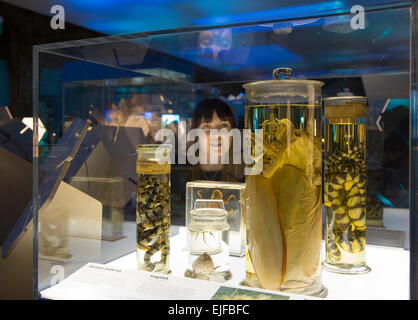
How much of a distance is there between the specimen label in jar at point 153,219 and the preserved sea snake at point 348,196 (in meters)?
0.36

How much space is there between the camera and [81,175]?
37.4 inches

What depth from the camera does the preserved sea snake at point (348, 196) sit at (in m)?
0.77

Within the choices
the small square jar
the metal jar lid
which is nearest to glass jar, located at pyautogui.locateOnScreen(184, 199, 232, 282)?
the small square jar

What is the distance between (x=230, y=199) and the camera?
2.85 feet

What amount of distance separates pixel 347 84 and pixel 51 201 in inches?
29.1

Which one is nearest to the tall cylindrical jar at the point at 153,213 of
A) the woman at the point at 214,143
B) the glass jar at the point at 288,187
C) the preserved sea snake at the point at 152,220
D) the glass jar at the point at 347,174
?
the preserved sea snake at the point at 152,220

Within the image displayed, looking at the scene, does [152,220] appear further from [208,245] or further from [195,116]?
[195,116]

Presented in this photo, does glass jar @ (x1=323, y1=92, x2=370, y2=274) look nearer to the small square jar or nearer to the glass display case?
the glass display case

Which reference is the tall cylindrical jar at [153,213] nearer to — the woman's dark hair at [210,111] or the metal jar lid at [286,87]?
the woman's dark hair at [210,111]

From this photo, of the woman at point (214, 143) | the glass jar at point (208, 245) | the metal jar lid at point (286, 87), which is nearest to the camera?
the metal jar lid at point (286, 87)

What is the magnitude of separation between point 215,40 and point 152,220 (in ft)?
1.39

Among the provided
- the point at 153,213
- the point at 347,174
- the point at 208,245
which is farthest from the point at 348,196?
the point at 153,213

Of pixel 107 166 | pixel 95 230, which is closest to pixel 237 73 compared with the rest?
pixel 107 166
